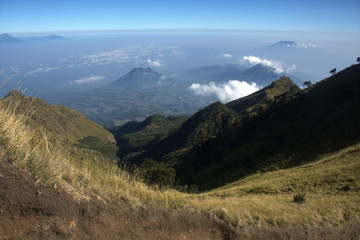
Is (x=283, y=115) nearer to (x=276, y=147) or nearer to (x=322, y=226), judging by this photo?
(x=276, y=147)

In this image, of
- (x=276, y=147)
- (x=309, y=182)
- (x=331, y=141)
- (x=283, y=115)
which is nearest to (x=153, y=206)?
(x=309, y=182)

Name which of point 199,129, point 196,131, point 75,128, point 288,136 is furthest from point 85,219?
point 75,128

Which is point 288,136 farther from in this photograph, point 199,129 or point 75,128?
point 75,128

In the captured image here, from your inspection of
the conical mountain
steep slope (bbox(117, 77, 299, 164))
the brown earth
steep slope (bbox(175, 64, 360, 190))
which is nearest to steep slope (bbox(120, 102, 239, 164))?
steep slope (bbox(117, 77, 299, 164))

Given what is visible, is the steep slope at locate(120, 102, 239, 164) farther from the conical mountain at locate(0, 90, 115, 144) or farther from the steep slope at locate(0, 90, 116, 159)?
the conical mountain at locate(0, 90, 115, 144)

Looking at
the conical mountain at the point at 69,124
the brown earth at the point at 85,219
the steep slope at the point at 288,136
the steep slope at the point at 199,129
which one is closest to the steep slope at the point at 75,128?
the conical mountain at the point at 69,124

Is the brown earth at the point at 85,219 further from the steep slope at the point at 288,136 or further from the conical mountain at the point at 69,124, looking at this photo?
the conical mountain at the point at 69,124
